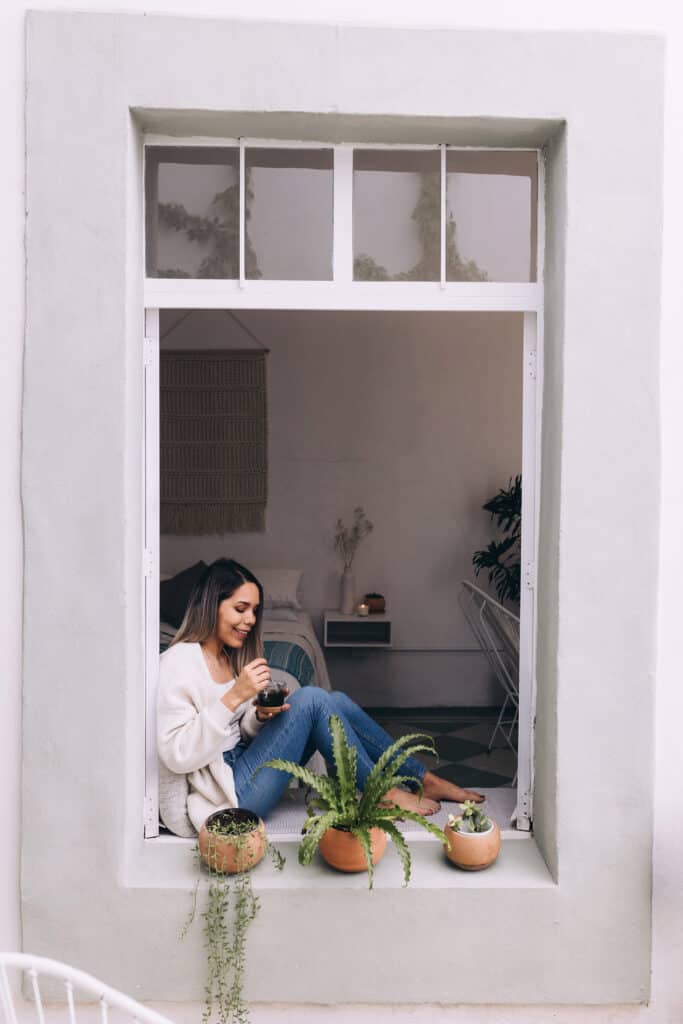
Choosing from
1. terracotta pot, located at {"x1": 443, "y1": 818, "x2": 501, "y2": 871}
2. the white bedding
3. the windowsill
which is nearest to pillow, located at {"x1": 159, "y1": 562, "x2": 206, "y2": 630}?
the white bedding

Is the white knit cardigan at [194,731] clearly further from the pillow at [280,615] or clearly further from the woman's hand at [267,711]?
the pillow at [280,615]

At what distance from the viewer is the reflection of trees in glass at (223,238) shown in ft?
9.67

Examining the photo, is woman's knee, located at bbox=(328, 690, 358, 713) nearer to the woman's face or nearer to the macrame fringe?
the woman's face

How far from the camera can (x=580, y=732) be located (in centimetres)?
283

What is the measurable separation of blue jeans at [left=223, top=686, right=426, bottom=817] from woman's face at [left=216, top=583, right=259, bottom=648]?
11.9 inches

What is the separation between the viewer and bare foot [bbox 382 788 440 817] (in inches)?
130

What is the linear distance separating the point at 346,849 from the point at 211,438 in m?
4.27

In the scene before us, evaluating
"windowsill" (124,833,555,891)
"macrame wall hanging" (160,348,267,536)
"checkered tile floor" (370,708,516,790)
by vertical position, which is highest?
"macrame wall hanging" (160,348,267,536)

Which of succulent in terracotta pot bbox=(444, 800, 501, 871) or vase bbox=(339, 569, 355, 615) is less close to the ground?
vase bbox=(339, 569, 355, 615)

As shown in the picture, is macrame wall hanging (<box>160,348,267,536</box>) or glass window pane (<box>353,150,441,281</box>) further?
macrame wall hanging (<box>160,348,267,536</box>)

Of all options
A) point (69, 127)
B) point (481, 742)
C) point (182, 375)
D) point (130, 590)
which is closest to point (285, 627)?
point (481, 742)

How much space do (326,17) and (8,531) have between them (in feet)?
6.18

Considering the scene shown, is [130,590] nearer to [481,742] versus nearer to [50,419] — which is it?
[50,419]

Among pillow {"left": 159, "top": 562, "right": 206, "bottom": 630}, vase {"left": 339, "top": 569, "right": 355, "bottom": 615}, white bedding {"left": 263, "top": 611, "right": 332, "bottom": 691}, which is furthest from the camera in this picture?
vase {"left": 339, "top": 569, "right": 355, "bottom": 615}
